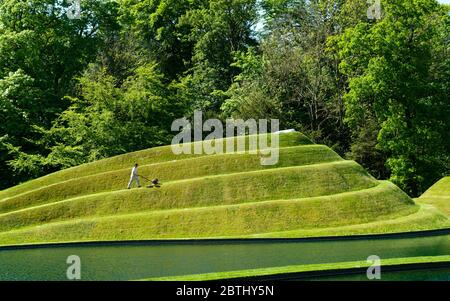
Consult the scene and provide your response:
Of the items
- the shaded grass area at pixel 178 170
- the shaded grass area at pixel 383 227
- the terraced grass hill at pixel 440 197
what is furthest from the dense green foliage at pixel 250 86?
the shaded grass area at pixel 383 227

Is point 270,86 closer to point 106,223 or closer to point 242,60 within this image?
point 242,60

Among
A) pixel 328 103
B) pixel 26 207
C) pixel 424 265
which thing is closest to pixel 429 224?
pixel 424 265

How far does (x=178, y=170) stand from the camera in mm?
47906

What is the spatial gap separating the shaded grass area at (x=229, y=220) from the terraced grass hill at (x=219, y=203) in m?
0.07

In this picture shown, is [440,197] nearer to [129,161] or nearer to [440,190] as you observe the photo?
[440,190]

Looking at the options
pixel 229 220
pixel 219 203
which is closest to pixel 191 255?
pixel 229 220

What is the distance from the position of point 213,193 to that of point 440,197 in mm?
20005

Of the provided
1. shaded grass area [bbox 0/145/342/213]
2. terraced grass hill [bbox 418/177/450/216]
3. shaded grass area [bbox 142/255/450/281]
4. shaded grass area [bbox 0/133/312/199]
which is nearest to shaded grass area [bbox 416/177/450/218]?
terraced grass hill [bbox 418/177/450/216]

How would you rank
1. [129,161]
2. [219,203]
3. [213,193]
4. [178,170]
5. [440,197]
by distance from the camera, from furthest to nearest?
[129,161]
[440,197]
[178,170]
[213,193]
[219,203]

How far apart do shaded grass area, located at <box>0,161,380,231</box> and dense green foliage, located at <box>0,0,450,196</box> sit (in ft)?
56.5

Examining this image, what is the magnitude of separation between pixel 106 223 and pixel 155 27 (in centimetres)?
6196

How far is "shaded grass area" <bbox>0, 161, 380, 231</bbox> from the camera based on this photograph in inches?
1672

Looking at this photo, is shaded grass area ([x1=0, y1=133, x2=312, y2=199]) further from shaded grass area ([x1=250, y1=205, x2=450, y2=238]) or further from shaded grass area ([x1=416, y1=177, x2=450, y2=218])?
shaded grass area ([x1=250, y1=205, x2=450, y2=238])

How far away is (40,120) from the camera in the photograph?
218ft
